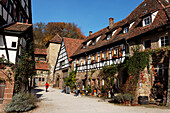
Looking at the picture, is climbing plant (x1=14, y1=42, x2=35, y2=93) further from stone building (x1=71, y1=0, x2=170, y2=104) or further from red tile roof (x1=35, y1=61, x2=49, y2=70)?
red tile roof (x1=35, y1=61, x2=49, y2=70)

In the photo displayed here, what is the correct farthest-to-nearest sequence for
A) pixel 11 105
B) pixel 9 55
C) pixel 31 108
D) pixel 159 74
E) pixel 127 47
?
pixel 127 47
pixel 159 74
pixel 9 55
pixel 31 108
pixel 11 105

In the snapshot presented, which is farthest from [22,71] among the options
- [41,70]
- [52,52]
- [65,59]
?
[52,52]

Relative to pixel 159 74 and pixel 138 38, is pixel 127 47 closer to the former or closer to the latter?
pixel 138 38

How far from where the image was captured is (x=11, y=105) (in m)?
9.41

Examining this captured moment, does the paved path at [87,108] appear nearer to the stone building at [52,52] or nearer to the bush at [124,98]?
the bush at [124,98]

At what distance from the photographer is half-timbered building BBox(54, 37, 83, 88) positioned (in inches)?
1103

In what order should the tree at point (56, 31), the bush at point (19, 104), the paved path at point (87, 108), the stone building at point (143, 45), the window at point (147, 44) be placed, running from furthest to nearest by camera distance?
the tree at point (56, 31) < the window at point (147, 44) < the stone building at point (143, 45) < the paved path at point (87, 108) < the bush at point (19, 104)

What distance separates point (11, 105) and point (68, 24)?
4188 cm

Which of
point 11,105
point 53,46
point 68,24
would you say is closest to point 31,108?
point 11,105

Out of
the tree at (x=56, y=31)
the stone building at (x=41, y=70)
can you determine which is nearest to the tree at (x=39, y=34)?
the tree at (x=56, y=31)

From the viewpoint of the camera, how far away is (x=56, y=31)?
47.9 m

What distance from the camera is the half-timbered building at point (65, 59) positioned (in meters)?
28.0

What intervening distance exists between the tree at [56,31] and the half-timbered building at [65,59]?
1693 centimetres

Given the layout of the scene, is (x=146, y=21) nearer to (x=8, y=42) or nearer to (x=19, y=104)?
(x=8, y=42)
